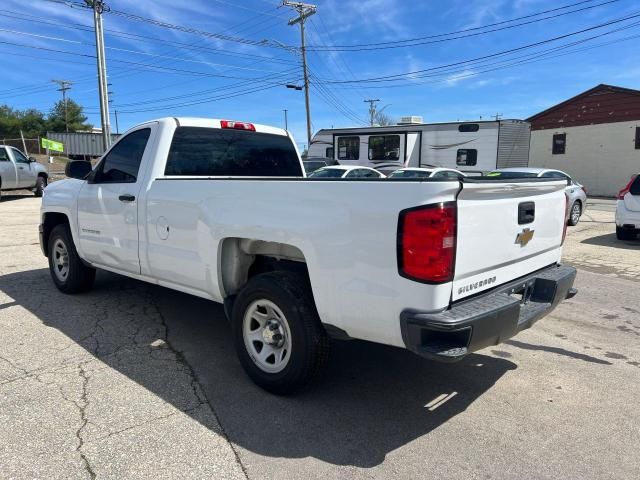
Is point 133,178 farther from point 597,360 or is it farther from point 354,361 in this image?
point 597,360

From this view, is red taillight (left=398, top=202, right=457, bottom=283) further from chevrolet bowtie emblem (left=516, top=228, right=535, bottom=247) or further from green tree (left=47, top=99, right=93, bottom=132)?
green tree (left=47, top=99, right=93, bottom=132)

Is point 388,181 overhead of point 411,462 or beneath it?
overhead

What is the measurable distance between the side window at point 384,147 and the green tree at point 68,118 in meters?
70.7

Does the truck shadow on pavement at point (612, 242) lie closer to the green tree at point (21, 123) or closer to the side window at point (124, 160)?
the side window at point (124, 160)

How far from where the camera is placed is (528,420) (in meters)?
3.25

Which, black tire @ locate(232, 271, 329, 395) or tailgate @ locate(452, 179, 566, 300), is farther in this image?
black tire @ locate(232, 271, 329, 395)

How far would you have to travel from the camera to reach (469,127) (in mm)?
18875

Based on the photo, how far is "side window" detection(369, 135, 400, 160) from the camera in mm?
20516

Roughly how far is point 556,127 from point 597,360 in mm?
33309

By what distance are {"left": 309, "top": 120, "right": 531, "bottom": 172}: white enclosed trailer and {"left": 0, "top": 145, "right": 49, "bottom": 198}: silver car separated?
12104 mm

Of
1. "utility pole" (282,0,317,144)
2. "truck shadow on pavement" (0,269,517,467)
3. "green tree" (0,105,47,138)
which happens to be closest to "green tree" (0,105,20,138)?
"green tree" (0,105,47,138)

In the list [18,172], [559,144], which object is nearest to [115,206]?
[18,172]

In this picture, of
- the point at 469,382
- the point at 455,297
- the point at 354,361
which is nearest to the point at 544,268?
the point at 469,382

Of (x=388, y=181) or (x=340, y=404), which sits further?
(x=340, y=404)
